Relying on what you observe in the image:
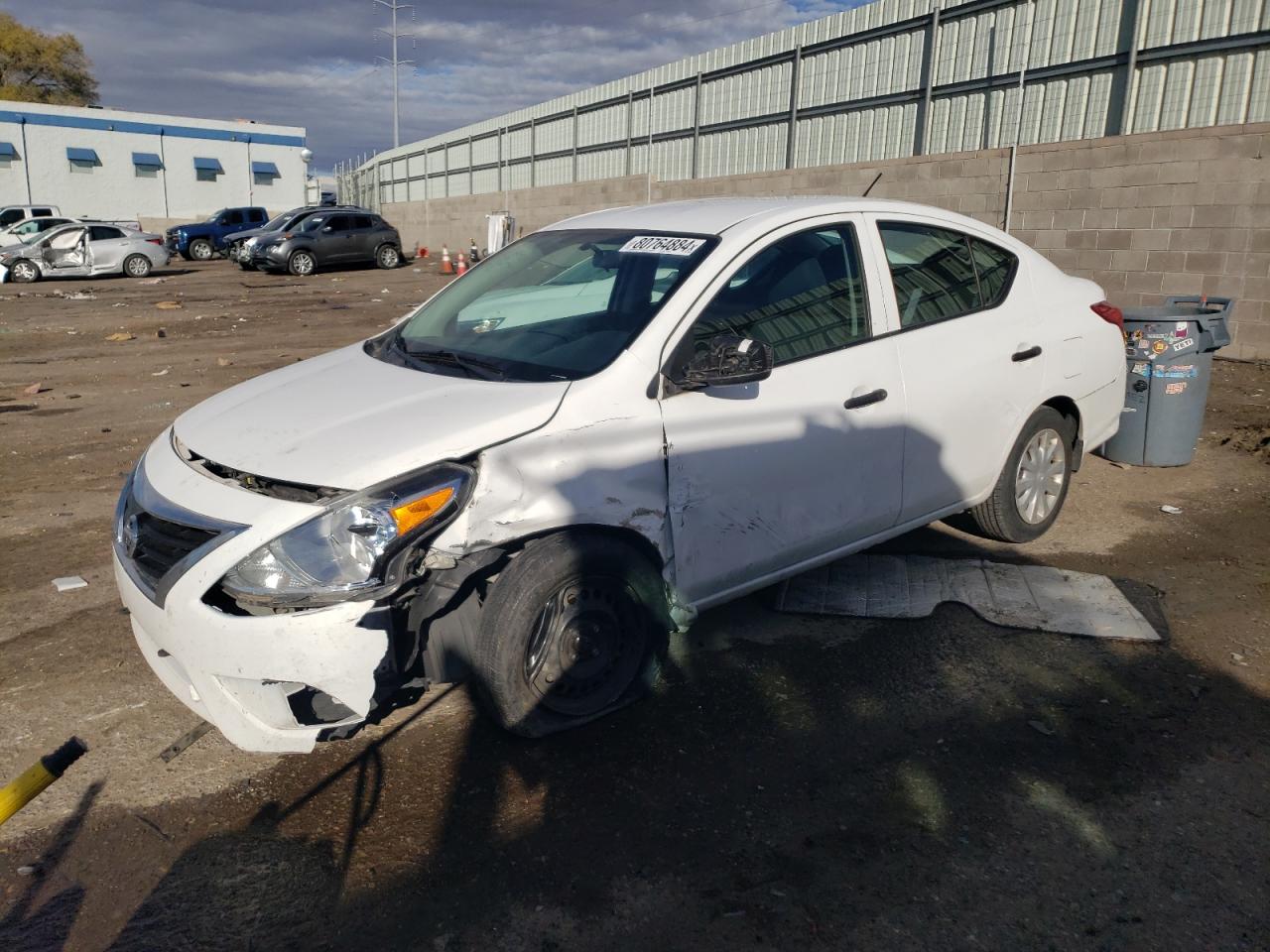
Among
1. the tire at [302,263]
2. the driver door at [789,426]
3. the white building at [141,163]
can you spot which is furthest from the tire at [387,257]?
the driver door at [789,426]

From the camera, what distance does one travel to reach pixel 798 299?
3.89 m

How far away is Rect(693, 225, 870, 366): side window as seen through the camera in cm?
370

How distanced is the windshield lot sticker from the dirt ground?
5.24 ft

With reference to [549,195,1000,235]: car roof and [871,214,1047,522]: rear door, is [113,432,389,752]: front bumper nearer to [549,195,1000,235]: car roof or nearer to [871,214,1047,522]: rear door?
[549,195,1000,235]: car roof

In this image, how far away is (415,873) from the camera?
2.74 metres

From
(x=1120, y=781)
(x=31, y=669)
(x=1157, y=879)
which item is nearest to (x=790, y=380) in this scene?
(x=1120, y=781)

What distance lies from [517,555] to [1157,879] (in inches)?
79.3

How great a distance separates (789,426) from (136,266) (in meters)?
27.2

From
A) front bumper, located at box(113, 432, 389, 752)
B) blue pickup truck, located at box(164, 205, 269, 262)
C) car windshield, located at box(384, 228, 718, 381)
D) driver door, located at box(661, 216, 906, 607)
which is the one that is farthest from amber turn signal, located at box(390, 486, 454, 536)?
blue pickup truck, located at box(164, 205, 269, 262)

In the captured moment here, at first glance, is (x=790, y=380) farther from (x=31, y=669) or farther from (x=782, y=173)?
(x=782, y=173)

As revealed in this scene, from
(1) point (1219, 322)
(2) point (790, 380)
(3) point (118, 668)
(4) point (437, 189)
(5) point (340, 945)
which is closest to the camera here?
(5) point (340, 945)

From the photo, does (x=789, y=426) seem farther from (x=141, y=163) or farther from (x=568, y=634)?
(x=141, y=163)

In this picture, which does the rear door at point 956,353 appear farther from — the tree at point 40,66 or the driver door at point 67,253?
the tree at point 40,66

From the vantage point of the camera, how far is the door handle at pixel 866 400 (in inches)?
152
